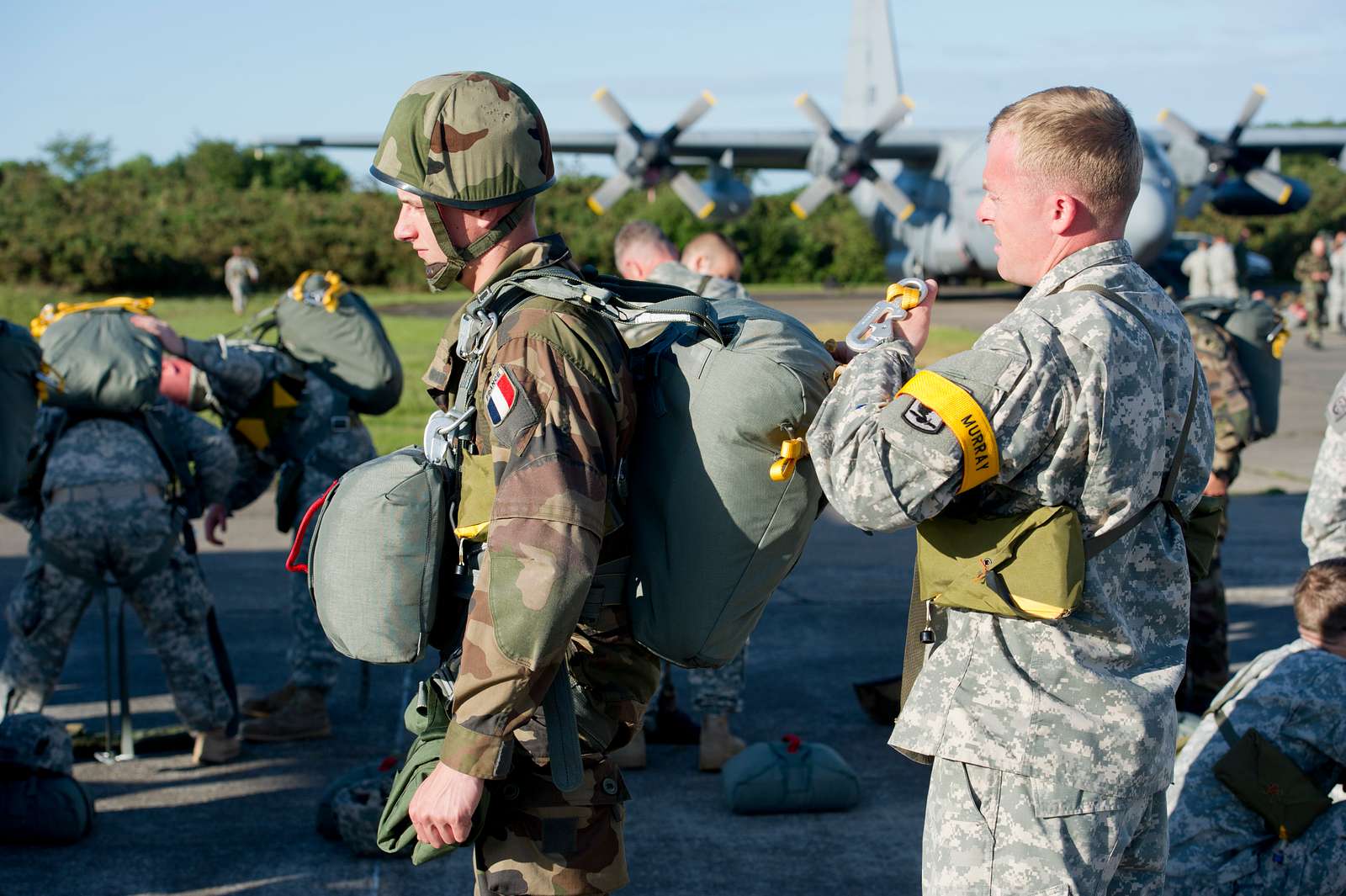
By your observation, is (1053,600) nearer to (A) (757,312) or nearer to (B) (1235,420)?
(A) (757,312)

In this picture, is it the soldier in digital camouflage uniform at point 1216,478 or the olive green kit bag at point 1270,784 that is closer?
the olive green kit bag at point 1270,784

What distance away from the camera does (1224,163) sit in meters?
25.8

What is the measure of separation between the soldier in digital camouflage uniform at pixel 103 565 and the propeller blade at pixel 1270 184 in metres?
25.0

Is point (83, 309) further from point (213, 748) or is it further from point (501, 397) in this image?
point (501, 397)

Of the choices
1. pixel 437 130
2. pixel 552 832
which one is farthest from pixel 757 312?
pixel 552 832

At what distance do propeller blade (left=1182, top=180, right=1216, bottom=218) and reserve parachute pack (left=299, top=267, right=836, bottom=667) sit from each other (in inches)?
934

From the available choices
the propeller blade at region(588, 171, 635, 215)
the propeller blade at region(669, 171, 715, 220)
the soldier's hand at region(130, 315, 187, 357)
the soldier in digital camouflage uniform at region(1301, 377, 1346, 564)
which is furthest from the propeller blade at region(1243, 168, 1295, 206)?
the soldier's hand at region(130, 315, 187, 357)

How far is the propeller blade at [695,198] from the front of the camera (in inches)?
947

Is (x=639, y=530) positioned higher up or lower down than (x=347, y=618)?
higher up

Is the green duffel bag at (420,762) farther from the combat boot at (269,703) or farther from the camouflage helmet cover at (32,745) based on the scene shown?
the combat boot at (269,703)

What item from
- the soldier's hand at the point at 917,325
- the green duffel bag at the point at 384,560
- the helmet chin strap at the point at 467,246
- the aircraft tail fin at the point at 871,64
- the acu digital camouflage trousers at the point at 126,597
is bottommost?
the acu digital camouflage trousers at the point at 126,597

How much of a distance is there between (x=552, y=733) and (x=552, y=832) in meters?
0.26

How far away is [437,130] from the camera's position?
2.57 m

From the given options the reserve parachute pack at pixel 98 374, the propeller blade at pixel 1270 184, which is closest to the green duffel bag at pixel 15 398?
the reserve parachute pack at pixel 98 374
